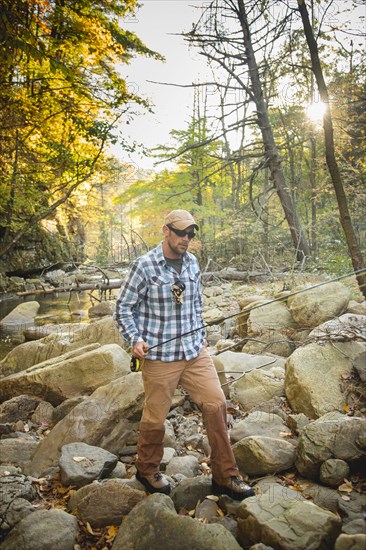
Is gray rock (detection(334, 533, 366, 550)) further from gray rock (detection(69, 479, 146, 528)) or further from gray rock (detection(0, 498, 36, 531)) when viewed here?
gray rock (detection(0, 498, 36, 531))

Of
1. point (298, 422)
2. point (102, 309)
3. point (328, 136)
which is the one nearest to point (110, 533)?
point (298, 422)

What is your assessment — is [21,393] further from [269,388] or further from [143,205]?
[143,205]

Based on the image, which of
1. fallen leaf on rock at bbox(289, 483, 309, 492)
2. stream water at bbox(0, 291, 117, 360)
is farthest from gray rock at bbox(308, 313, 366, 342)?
stream water at bbox(0, 291, 117, 360)

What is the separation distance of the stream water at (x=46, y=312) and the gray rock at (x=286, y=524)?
8492 millimetres

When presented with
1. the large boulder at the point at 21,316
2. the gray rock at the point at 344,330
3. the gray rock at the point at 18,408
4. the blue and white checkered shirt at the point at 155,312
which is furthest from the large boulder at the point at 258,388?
the large boulder at the point at 21,316

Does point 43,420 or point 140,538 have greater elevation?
point 140,538

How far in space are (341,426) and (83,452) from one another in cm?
250

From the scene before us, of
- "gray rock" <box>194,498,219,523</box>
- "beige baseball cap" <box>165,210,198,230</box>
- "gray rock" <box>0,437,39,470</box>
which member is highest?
"beige baseball cap" <box>165,210,198,230</box>

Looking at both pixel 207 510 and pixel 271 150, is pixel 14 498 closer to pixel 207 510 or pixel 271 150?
pixel 207 510

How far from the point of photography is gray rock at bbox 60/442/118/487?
9.62ft

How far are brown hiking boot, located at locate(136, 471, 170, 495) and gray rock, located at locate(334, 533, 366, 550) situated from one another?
149 cm

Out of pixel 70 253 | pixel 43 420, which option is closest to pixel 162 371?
pixel 43 420

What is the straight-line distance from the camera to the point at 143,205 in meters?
19.4

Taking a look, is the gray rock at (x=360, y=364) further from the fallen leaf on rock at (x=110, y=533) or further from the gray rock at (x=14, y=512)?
the gray rock at (x=14, y=512)
